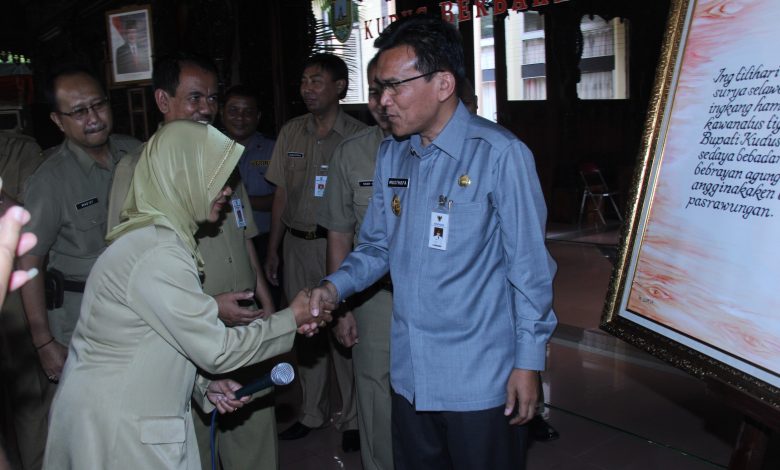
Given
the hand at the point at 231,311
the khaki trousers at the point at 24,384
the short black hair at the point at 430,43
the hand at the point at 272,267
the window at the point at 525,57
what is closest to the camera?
the short black hair at the point at 430,43

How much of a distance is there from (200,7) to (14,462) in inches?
189

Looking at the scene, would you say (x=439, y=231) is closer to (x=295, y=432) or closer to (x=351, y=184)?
(x=351, y=184)

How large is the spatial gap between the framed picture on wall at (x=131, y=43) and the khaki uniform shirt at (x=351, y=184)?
5678 millimetres

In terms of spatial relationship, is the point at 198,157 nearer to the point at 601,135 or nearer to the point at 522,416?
the point at 522,416

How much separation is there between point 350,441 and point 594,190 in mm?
4096

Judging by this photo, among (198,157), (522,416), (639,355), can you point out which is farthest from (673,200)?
(639,355)

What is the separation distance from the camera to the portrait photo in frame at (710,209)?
1618 millimetres

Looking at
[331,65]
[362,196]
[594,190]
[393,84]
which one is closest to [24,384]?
[362,196]

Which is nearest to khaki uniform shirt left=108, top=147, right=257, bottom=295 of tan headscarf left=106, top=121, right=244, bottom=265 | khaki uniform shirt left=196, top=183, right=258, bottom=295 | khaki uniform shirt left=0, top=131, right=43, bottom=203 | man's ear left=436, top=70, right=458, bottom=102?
khaki uniform shirt left=196, top=183, right=258, bottom=295

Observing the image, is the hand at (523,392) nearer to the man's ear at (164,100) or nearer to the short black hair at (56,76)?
the man's ear at (164,100)

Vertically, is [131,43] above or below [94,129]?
above

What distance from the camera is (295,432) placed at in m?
3.70

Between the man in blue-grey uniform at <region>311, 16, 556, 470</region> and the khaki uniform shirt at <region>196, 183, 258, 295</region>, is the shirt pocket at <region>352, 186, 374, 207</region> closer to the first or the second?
the khaki uniform shirt at <region>196, 183, 258, 295</region>

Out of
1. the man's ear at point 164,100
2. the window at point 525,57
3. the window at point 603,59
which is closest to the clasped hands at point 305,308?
the man's ear at point 164,100
